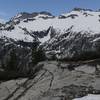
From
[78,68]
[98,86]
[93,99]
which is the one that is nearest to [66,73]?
[78,68]

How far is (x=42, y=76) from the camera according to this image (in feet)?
66.4

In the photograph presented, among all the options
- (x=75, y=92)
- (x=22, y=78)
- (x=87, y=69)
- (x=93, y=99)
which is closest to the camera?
(x=93, y=99)

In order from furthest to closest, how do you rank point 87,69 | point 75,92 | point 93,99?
point 87,69
point 75,92
point 93,99

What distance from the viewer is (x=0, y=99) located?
53.2 ft

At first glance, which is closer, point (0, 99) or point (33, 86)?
point (0, 99)

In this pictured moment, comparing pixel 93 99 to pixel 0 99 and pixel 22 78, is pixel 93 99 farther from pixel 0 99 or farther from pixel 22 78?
pixel 22 78

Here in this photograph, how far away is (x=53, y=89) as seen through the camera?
16234mm

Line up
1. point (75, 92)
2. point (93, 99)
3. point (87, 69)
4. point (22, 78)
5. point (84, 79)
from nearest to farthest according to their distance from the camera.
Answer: point (93, 99) < point (75, 92) < point (84, 79) < point (87, 69) < point (22, 78)

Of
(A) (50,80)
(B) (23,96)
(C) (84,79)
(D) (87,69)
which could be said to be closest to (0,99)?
(B) (23,96)

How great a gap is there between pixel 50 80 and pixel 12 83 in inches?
103

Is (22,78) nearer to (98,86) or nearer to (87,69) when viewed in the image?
(87,69)

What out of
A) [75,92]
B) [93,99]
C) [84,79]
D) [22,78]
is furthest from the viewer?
[22,78]

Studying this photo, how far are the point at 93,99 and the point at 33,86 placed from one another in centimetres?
532

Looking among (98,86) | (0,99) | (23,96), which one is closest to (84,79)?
(98,86)
